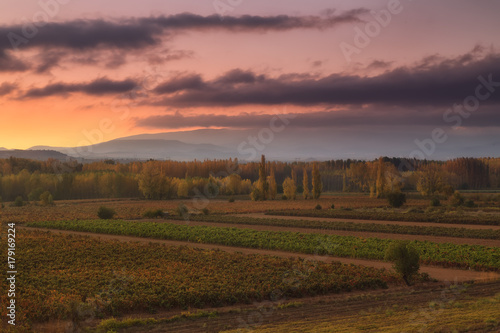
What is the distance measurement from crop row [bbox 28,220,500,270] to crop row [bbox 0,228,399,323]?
534cm

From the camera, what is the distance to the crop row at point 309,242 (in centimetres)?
2977

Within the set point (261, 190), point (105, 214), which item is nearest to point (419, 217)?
point (105, 214)

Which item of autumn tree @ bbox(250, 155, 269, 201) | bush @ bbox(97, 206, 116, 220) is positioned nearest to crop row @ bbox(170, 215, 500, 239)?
bush @ bbox(97, 206, 116, 220)

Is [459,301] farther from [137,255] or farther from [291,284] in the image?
[137,255]

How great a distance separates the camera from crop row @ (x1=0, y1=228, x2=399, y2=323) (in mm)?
19547

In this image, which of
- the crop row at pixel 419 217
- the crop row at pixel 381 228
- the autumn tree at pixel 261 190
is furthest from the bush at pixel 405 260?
the autumn tree at pixel 261 190

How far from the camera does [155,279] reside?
949 inches

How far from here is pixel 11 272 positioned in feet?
81.6

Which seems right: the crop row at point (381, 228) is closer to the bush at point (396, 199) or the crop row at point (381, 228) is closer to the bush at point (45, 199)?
the bush at point (396, 199)

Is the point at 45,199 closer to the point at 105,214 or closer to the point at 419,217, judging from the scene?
the point at 105,214

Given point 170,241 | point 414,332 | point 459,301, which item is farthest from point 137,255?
point 414,332

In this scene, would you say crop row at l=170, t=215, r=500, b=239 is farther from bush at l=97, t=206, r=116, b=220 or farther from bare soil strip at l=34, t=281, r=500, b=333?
bare soil strip at l=34, t=281, r=500, b=333

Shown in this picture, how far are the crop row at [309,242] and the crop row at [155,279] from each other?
5.34 meters

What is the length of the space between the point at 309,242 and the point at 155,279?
54.1 ft
